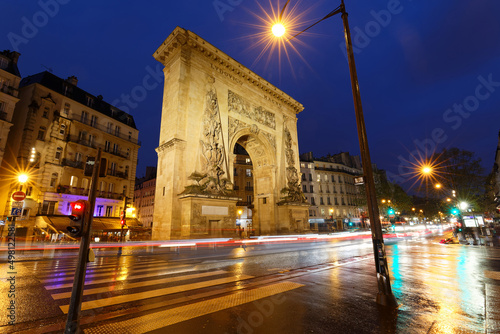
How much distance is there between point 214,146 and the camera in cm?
1906

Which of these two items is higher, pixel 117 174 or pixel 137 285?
pixel 117 174

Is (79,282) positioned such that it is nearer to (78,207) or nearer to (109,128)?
(78,207)

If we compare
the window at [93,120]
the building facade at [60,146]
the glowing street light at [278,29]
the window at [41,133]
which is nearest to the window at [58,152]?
the building facade at [60,146]

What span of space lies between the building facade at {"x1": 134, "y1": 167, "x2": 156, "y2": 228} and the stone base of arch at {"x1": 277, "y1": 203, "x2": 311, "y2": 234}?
34413 millimetres

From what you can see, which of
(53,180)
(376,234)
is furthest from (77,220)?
(53,180)

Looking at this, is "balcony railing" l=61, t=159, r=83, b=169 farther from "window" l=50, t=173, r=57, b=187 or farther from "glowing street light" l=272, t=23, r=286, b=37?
"glowing street light" l=272, t=23, r=286, b=37

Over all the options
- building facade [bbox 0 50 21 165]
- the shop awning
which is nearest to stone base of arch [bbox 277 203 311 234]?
the shop awning

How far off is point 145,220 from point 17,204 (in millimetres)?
44432

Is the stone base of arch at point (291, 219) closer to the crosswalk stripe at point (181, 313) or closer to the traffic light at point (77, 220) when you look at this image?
the crosswalk stripe at point (181, 313)

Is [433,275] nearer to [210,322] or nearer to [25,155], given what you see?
[210,322]

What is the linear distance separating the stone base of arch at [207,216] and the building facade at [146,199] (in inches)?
1419

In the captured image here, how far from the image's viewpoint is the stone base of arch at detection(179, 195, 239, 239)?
15.8 meters

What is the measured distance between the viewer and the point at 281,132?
2733 centimetres

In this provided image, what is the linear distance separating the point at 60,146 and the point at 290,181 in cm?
2459
